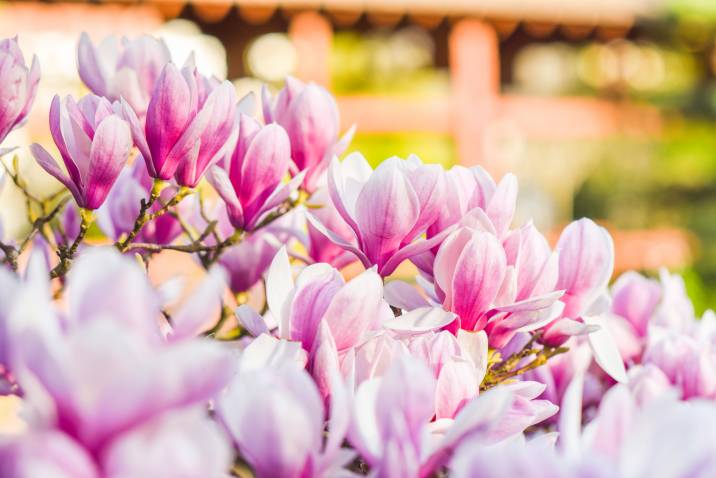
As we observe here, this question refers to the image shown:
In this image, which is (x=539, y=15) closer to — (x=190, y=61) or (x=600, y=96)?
(x=600, y=96)

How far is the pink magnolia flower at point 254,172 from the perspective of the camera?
85 centimetres

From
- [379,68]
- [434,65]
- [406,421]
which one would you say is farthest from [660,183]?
[406,421]

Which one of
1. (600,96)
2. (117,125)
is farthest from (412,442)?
(600,96)

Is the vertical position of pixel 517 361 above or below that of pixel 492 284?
below

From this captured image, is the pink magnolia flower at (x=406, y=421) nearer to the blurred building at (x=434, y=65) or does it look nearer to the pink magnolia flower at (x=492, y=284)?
the pink magnolia flower at (x=492, y=284)

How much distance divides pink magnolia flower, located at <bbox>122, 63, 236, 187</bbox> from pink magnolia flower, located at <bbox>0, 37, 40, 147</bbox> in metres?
0.11

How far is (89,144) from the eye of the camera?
780 mm

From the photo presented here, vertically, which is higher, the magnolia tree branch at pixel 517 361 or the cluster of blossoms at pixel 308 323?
the cluster of blossoms at pixel 308 323

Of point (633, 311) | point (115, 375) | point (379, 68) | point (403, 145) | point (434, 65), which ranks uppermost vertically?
point (115, 375)

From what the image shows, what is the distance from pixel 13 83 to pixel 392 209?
1.13 ft

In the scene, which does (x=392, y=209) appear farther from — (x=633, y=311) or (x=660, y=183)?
(x=660, y=183)

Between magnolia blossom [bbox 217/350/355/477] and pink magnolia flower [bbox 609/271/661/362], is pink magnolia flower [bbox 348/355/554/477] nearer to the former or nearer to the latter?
magnolia blossom [bbox 217/350/355/477]

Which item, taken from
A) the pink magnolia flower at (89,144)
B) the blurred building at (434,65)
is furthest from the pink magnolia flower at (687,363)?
the blurred building at (434,65)

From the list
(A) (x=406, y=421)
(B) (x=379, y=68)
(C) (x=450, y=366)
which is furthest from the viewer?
(B) (x=379, y=68)
